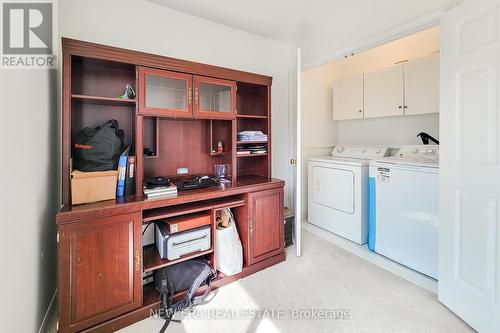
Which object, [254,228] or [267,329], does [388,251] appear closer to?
[254,228]

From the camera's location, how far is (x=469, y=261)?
1.56m

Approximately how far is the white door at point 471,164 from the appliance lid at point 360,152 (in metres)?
1.33

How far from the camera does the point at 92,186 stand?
156 cm

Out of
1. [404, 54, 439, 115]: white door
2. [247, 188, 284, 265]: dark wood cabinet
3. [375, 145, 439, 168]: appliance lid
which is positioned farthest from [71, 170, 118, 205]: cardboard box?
[404, 54, 439, 115]: white door

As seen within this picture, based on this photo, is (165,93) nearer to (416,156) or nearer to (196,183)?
(196,183)

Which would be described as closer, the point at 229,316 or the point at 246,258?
the point at 229,316

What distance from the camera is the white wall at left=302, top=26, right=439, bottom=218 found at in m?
2.92

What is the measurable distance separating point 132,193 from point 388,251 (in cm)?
249

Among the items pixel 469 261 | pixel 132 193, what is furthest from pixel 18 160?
pixel 469 261

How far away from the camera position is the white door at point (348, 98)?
10.5ft

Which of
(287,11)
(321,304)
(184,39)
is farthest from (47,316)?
(287,11)

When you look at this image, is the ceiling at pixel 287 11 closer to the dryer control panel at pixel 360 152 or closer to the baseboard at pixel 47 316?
the dryer control panel at pixel 360 152

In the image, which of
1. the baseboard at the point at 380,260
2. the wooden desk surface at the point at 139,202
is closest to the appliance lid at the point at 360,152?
the baseboard at the point at 380,260

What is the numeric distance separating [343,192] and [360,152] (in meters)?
0.72
